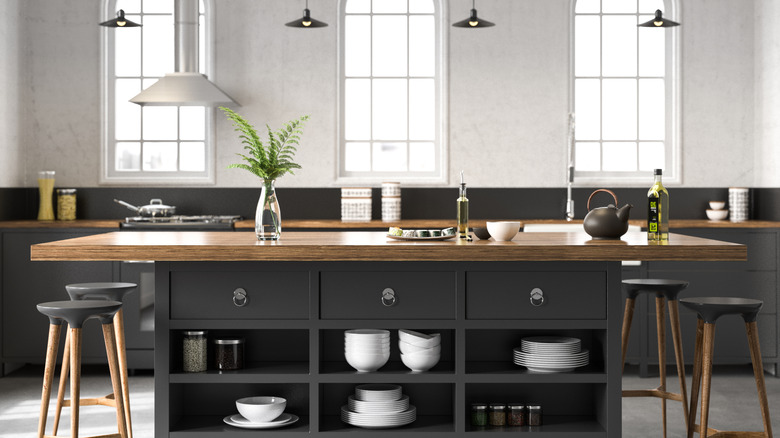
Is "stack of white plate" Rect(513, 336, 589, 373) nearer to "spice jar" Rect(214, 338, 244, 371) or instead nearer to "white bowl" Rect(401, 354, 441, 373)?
"white bowl" Rect(401, 354, 441, 373)

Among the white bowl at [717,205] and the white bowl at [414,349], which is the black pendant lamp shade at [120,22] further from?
the white bowl at [717,205]

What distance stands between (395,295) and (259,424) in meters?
0.79

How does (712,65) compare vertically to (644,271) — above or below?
above

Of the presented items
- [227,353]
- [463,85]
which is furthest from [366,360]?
[463,85]

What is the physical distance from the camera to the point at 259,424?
139 inches

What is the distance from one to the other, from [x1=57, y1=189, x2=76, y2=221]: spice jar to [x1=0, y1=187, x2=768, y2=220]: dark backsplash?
0.14 meters

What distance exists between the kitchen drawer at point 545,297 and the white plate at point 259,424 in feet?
2.92

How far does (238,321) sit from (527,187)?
12.0ft

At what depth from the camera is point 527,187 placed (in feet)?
21.9

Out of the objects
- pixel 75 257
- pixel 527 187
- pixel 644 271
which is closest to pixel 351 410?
pixel 75 257

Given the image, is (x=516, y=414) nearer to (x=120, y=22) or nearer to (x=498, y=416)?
(x=498, y=416)

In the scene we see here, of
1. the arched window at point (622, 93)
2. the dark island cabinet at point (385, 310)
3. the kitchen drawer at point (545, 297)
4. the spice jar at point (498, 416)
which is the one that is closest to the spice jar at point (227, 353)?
the dark island cabinet at point (385, 310)

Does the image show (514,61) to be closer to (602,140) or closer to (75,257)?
(602,140)

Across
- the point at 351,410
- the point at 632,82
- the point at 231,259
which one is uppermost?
the point at 632,82
